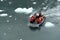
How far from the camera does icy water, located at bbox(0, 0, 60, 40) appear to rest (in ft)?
22.6

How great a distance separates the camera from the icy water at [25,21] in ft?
22.6

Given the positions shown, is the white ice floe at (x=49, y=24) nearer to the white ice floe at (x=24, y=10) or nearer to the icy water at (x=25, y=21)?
the icy water at (x=25, y=21)

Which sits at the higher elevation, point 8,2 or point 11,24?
point 8,2

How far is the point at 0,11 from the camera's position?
28.5 ft

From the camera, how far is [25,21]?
7.79 metres

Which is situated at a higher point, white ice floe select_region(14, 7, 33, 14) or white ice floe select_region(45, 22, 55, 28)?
white ice floe select_region(14, 7, 33, 14)

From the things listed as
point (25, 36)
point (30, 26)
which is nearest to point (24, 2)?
point (30, 26)

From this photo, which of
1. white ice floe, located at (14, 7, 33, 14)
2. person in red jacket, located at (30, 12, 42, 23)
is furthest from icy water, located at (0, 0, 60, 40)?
person in red jacket, located at (30, 12, 42, 23)

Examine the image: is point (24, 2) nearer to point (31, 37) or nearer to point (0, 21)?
point (0, 21)

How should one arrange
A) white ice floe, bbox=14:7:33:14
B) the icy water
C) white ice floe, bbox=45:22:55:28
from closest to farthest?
the icy water → white ice floe, bbox=45:22:55:28 → white ice floe, bbox=14:7:33:14

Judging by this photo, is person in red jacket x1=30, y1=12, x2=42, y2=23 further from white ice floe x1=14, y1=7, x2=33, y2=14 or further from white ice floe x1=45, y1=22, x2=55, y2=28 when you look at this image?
white ice floe x1=14, y1=7, x2=33, y2=14

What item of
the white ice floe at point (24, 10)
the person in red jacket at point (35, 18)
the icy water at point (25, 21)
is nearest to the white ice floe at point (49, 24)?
the icy water at point (25, 21)

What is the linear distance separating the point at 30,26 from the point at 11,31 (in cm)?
65

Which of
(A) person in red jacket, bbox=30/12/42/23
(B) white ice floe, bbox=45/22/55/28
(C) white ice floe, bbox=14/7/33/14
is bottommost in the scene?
(B) white ice floe, bbox=45/22/55/28
